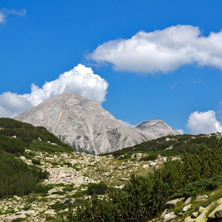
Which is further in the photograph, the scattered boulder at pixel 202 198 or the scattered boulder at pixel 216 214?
the scattered boulder at pixel 202 198

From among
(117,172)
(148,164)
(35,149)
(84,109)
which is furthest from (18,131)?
(84,109)

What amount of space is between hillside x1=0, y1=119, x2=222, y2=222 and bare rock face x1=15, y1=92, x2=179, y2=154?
376 ft

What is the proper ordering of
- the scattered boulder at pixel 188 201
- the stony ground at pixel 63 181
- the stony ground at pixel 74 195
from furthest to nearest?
the stony ground at pixel 63 181 < the scattered boulder at pixel 188 201 < the stony ground at pixel 74 195

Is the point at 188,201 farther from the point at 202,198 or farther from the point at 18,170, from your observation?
the point at 18,170

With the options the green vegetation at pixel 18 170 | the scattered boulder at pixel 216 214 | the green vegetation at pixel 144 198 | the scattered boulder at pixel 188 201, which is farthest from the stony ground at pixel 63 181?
the scattered boulder at pixel 216 214

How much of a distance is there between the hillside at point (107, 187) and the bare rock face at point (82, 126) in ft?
376

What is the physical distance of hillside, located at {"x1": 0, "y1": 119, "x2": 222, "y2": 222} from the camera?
1307cm

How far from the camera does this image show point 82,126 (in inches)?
7175

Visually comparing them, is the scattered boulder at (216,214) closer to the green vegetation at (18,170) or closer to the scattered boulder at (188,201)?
the scattered boulder at (188,201)

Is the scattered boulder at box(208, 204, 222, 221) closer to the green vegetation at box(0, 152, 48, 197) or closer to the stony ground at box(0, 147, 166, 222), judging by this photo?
the stony ground at box(0, 147, 166, 222)

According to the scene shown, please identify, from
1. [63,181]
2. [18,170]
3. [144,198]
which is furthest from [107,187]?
[144,198]

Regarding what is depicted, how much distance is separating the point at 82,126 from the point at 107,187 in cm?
15359

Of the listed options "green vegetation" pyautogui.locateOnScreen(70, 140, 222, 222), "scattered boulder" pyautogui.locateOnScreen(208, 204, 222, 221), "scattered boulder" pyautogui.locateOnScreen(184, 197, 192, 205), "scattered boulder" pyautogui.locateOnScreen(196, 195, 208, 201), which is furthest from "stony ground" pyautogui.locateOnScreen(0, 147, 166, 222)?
"scattered boulder" pyautogui.locateOnScreen(208, 204, 222, 221)

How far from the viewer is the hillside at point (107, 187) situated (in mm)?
13070
